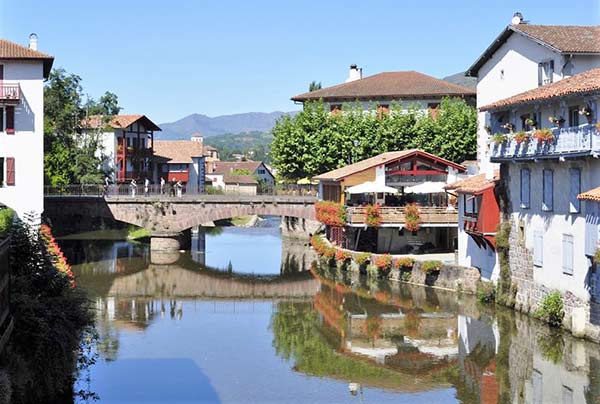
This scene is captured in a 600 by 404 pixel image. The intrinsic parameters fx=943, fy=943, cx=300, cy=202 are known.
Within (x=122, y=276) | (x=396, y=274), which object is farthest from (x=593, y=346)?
(x=122, y=276)

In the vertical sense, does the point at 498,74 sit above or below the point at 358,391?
above

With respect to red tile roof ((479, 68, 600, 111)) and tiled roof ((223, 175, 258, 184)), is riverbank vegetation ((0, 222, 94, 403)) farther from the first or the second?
tiled roof ((223, 175, 258, 184))

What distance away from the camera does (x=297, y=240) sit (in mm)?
76125

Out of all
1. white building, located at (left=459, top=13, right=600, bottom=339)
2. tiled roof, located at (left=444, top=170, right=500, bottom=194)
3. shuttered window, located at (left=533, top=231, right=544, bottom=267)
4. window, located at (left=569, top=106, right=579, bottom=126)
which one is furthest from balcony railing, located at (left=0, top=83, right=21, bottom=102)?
window, located at (left=569, top=106, right=579, bottom=126)

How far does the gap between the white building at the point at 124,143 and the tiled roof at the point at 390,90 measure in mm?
17757

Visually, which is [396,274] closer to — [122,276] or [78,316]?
[122,276]


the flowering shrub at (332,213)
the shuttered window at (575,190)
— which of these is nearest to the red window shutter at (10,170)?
the flowering shrub at (332,213)

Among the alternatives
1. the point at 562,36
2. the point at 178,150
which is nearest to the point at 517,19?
the point at 562,36

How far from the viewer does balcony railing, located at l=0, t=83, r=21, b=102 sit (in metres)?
45.7

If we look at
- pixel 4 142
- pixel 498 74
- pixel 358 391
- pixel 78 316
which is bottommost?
pixel 358 391

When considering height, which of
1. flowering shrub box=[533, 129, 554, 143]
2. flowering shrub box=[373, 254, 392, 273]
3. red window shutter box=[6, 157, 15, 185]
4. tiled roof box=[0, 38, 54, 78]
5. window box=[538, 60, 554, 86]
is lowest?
flowering shrub box=[373, 254, 392, 273]

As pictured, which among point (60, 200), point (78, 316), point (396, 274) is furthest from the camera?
point (60, 200)

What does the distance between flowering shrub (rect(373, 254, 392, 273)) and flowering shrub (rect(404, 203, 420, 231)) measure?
8.99ft

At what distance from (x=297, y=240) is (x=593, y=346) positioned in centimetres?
4823
